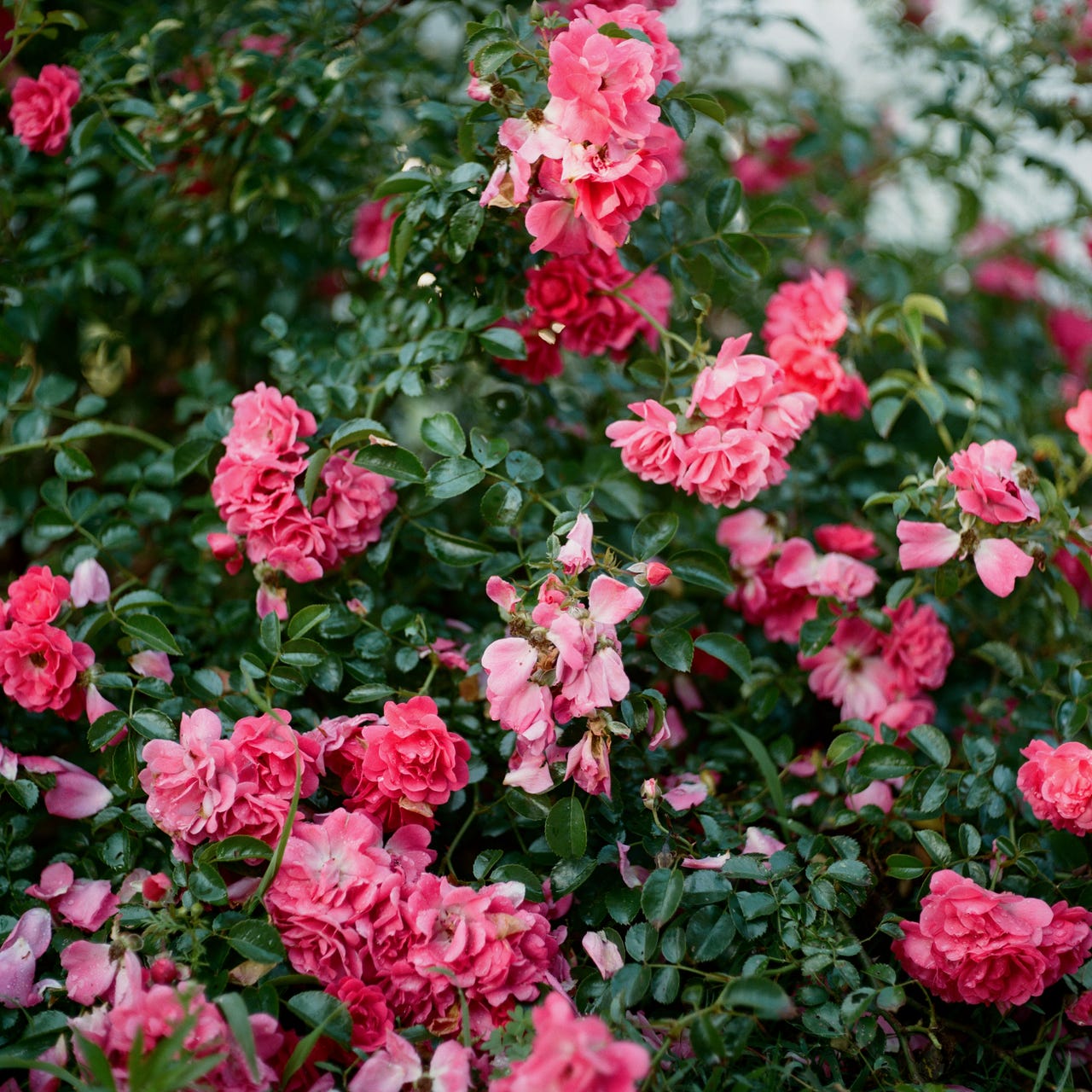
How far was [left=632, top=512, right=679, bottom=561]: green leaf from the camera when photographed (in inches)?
35.6

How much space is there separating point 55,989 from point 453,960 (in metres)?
0.32

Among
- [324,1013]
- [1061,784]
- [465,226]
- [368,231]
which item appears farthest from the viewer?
[368,231]

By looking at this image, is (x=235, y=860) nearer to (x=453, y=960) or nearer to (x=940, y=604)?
(x=453, y=960)

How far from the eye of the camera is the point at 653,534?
0.92 m

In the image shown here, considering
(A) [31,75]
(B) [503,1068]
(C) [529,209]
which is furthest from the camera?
(A) [31,75]

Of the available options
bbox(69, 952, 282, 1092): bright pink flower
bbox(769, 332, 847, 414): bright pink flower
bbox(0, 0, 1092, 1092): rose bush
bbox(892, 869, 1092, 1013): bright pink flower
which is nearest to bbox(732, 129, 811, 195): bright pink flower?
bbox(0, 0, 1092, 1092): rose bush

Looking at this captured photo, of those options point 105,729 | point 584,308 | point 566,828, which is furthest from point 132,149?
point 566,828

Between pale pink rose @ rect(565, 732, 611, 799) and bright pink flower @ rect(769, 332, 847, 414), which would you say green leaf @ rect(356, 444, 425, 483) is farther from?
bright pink flower @ rect(769, 332, 847, 414)

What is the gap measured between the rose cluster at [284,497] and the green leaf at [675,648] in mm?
296

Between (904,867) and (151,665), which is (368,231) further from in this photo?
(904,867)

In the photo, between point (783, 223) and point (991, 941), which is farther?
point (783, 223)

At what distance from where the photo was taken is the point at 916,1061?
85cm

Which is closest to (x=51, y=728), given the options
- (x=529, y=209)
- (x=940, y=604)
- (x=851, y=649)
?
(x=529, y=209)

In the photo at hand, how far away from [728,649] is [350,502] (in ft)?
1.25
